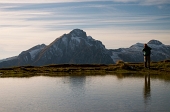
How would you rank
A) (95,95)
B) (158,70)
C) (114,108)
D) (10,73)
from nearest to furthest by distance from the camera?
(114,108), (95,95), (158,70), (10,73)

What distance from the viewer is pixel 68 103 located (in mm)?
19750

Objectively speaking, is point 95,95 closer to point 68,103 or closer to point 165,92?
point 68,103

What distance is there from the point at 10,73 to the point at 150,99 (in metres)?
30.1

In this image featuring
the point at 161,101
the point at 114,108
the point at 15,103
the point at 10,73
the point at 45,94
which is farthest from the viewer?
the point at 10,73

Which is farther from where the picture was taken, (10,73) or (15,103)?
(10,73)

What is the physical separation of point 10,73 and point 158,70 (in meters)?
22.1

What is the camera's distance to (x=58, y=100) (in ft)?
68.7

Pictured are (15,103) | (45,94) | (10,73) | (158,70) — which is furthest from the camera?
(10,73)

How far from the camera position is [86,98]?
21.3 m

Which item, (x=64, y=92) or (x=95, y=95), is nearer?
(x=95, y=95)

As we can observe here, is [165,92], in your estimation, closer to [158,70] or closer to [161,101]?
[161,101]

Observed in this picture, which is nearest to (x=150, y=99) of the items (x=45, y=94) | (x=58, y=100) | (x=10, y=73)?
(x=58, y=100)

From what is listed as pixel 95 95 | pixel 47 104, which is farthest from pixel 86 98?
pixel 47 104

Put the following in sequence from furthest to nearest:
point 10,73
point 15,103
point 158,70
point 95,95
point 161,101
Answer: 1. point 10,73
2. point 158,70
3. point 95,95
4. point 15,103
5. point 161,101
